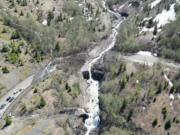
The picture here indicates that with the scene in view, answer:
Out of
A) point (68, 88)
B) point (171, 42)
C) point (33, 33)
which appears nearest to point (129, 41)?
point (171, 42)

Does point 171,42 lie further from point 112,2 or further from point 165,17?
point 112,2

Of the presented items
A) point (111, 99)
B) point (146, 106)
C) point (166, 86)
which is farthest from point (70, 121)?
point (166, 86)

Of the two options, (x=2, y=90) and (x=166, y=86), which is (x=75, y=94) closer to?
(x=2, y=90)

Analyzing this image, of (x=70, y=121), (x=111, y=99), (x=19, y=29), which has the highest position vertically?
(x=19, y=29)

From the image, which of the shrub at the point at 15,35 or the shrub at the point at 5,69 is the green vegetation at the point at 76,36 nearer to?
the shrub at the point at 15,35

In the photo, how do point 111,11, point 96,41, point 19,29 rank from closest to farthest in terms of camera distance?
point 19,29 < point 96,41 < point 111,11

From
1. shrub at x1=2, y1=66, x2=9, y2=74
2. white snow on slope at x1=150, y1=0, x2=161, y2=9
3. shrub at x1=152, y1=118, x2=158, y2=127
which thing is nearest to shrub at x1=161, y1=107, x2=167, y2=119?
shrub at x1=152, y1=118, x2=158, y2=127

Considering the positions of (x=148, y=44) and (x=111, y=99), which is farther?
(x=148, y=44)

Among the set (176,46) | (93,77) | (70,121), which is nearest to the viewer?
(70,121)

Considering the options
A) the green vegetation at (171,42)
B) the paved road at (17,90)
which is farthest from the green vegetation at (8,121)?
the green vegetation at (171,42)
